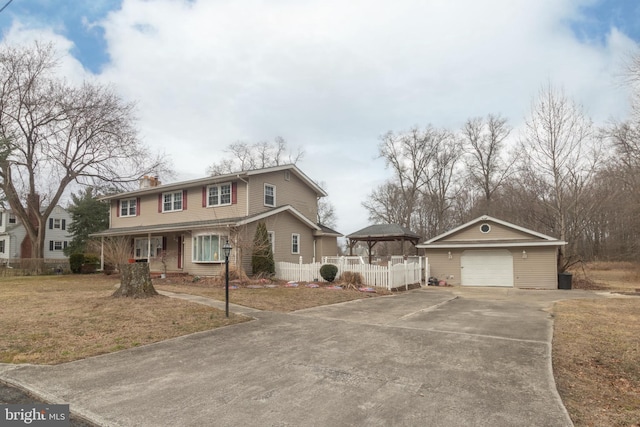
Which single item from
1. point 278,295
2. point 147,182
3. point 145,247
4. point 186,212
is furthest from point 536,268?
point 147,182

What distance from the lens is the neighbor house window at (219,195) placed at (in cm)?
1992

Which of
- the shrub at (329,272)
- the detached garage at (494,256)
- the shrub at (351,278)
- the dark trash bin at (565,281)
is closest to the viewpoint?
the shrub at (351,278)

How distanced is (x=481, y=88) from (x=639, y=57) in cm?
1039

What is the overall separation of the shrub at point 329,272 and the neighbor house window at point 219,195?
634cm

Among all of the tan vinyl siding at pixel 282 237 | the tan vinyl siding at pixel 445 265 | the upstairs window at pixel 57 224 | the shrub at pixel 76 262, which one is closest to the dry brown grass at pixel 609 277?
the tan vinyl siding at pixel 445 265

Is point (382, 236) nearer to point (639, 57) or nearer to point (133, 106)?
point (639, 57)

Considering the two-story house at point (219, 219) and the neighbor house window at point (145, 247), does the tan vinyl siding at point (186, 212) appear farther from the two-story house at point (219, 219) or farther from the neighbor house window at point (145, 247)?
the neighbor house window at point (145, 247)

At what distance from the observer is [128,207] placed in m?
24.8

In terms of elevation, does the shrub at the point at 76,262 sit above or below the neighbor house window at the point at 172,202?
below

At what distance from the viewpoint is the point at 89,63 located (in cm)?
1410

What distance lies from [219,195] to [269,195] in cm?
267

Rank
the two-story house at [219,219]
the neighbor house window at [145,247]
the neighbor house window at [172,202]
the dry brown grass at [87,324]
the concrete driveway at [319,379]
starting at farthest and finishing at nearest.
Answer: the neighbor house window at [145,247]
the neighbor house window at [172,202]
the two-story house at [219,219]
the dry brown grass at [87,324]
the concrete driveway at [319,379]

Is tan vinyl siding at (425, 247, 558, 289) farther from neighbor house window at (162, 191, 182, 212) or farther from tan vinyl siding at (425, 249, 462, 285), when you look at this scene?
neighbor house window at (162, 191, 182, 212)

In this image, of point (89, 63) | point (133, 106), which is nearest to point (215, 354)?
point (89, 63)
